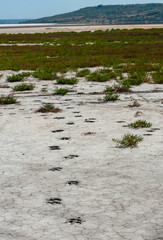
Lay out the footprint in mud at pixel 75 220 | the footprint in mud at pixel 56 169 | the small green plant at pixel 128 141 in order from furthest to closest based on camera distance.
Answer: the small green plant at pixel 128 141, the footprint in mud at pixel 56 169, the footprint in mud at pixel 75 220

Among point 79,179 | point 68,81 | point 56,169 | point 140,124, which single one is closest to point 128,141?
point 140,124

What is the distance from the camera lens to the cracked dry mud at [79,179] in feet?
16.0

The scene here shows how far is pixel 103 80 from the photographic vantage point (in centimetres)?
Result: 1794

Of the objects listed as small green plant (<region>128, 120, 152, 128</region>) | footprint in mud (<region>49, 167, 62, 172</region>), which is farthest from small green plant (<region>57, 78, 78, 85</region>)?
footprint in mud (<region>49, 167, 62, 172</region>)

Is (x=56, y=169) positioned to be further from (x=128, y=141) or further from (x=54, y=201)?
(x=128, y=141)

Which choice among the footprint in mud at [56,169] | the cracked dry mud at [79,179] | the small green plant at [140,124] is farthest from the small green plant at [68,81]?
the footprint in mud at [56,169]

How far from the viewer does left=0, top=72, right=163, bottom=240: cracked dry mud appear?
16.0ft

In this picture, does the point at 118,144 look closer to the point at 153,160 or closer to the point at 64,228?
the point at 153,160

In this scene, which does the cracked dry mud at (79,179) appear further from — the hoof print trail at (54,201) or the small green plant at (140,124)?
the small green plant at (140,124)

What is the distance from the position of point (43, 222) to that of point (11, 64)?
20.7m

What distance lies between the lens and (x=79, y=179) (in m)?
6.46

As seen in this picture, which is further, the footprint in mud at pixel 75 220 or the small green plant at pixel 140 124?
the small green plant at pixel 140 124

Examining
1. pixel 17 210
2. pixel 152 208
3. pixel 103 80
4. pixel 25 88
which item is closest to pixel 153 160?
pixel 152 208

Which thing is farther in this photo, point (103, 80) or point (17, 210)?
point (103, 80)
